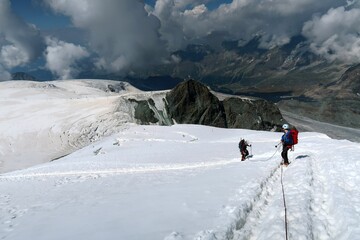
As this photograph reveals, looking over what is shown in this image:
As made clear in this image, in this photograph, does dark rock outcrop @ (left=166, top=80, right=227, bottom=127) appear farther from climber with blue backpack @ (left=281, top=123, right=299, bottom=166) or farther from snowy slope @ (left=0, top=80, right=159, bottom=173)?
climber with blue backpack @ (left=281, top=123, right=299, bottom=166)

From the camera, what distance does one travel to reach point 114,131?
68062mm

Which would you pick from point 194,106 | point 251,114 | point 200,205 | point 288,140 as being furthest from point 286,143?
point 251,114

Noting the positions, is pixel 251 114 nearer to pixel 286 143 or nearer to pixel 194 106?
pixel 194 106

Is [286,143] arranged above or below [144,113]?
below

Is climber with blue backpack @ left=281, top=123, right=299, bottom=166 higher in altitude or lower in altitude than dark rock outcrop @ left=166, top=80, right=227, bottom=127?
lower

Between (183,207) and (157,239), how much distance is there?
10.1 feet

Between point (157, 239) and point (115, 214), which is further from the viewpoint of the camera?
point (115, 214)

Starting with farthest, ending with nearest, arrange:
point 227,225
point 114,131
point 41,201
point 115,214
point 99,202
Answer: point 114,131, point 41,201, point 99,202, point 115,214, point 227,225

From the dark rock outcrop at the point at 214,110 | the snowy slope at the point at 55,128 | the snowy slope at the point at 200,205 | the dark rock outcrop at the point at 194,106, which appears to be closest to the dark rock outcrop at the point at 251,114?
the dark rock outcrop at the point at 214,110

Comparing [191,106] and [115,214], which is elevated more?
[191,106]

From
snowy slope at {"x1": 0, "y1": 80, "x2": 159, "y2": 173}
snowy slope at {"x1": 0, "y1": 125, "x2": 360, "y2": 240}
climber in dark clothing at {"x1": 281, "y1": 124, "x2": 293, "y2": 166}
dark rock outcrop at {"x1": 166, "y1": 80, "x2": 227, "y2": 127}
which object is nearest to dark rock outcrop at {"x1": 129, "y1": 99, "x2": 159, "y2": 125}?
snowy slope at {"x1": 0, "y1": 80, "x2": 159, "y2": 173}

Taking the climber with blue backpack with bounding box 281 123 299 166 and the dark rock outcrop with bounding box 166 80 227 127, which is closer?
the climber with blue backpack with bounding box 281 123 299 166

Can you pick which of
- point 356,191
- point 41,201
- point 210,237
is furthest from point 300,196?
point 41,201

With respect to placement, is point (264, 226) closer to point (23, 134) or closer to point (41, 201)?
point (41, 201)
